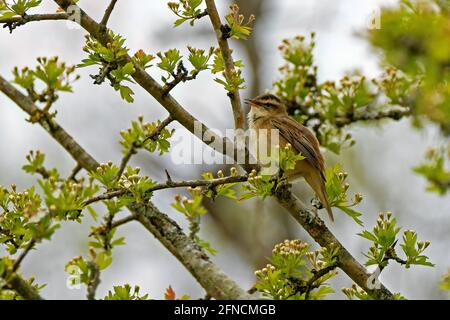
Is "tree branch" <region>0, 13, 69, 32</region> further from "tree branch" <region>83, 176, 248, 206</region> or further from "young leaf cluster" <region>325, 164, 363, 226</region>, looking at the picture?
"young leaf cluster" <region>325, 164, 363, 226</region>

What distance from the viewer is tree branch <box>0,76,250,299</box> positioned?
3404mm

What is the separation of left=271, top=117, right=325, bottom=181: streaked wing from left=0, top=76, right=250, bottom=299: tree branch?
237 centimetres

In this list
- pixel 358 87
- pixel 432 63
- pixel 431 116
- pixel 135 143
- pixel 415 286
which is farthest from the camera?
pixel 415 286

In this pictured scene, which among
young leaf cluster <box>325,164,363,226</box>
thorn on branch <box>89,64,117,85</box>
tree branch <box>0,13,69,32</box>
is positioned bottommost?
young leaf cluster <box>325,164,363,226</box>

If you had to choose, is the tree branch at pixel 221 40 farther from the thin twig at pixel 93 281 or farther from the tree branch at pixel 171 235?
the thin twig at pixel 93 281

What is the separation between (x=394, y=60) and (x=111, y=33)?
2.16 metres

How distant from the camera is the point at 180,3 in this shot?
4.23 metres

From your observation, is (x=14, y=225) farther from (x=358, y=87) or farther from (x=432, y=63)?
(x=358, y=87)

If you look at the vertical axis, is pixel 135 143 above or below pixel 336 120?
below

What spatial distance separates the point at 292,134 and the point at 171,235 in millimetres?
2863

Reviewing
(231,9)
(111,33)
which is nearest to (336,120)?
(231,9)

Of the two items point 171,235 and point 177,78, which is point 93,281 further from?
point 177,78

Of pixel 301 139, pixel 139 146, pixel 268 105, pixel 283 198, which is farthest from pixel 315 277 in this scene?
pixel 268 105

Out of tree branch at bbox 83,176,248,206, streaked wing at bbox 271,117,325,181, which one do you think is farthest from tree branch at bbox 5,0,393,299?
streaked wing at bbox 271,117,325,181
